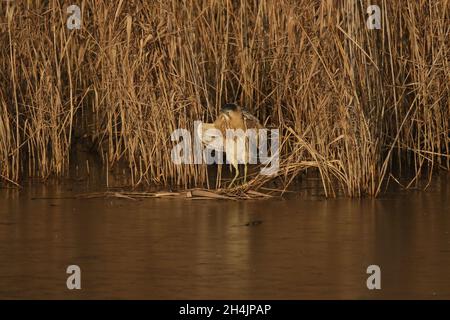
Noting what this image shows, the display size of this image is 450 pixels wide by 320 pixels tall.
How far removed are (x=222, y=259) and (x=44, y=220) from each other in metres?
1.38

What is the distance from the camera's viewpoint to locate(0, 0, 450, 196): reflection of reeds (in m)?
7.41

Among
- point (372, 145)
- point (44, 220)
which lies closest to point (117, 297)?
point (44, 220)

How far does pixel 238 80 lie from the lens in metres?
8.38

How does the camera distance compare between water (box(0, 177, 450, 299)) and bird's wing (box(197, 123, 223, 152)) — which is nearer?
water (box(0, 177, 450, 299))

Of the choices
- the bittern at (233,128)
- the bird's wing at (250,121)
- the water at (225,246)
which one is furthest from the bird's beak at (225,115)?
the water at (225,246)

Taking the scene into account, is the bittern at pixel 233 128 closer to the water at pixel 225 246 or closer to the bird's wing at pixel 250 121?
the bird's wing at pixel 250 121

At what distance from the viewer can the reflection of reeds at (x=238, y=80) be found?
741cm

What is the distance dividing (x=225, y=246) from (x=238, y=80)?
2318 mm

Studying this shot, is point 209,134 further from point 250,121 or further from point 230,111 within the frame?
point 250,121

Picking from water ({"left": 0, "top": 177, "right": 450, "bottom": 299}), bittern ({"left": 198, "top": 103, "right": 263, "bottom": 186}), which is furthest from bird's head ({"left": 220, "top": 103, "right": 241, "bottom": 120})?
water ({"left": 0, "top": 177, "right": 450, "bottom": 299})

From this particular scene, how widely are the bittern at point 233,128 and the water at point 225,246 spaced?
0.50m

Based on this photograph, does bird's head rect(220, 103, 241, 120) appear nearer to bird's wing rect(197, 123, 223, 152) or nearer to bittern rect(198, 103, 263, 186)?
bittern rect(198, 103, 263, 186)

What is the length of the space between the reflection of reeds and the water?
1.38 feet

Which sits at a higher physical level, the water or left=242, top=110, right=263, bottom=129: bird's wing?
left=242, top=110, right=263, bottom=129: bird's wing
